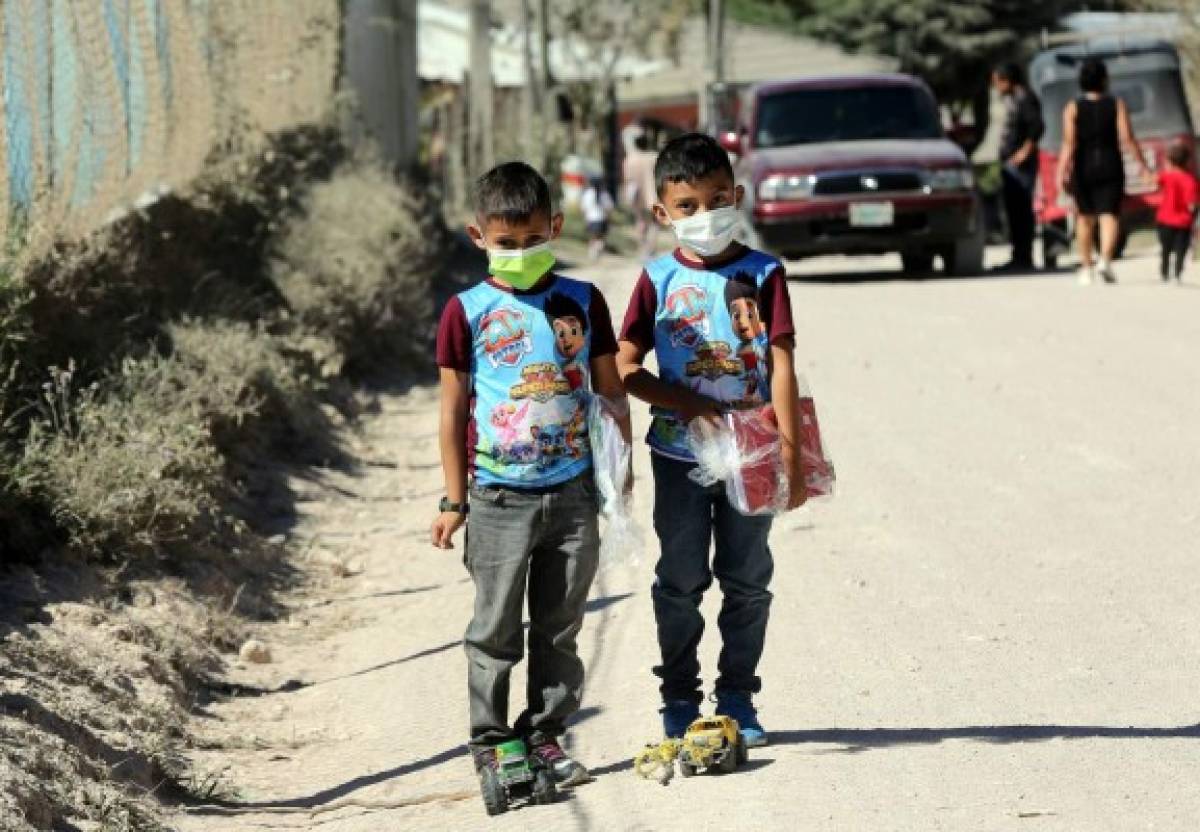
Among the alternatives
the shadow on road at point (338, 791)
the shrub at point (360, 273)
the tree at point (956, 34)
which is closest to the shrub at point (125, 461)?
the shadow on road at point (338, 791)

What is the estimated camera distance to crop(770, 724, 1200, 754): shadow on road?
20.2 ft

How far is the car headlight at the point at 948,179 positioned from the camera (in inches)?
762

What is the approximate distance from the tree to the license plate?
28.5 meters

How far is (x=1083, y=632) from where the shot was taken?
747cm

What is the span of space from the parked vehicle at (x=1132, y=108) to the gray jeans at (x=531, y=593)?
17315 mm

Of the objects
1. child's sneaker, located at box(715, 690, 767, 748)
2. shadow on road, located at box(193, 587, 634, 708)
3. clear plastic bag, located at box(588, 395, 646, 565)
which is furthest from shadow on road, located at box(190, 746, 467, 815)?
clear plastic bag, located at box(588, 395, 646, 565)

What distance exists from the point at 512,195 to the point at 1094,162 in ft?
43.4

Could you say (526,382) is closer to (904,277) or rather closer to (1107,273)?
(1107,273)

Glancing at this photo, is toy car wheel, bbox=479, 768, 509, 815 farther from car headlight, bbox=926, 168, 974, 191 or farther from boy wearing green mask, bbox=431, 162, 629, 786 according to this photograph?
car headlight, bbox=926, 168, 974, 191

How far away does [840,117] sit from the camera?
2050 centimetres

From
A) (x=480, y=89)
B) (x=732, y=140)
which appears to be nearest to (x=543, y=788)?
(x=732, y=140)

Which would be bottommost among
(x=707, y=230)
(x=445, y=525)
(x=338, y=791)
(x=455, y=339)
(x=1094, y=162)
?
(x=338, y=791)

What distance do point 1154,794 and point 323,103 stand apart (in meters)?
13.5

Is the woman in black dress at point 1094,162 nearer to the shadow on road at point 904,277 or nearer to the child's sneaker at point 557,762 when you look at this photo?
the shadow on road at point 904,277
